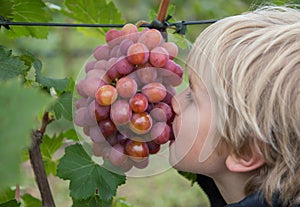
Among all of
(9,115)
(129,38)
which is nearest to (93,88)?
(129,38)

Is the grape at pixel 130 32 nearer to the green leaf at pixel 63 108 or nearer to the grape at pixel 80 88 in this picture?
the grape at pixel 80 88

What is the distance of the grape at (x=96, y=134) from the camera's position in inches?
30.0

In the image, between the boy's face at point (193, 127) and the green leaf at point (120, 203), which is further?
the green leaf at point (120, 203)

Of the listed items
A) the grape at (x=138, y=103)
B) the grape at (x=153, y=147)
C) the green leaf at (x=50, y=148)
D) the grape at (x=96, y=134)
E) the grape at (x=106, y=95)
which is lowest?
the green leaf at (x=50, y=148)

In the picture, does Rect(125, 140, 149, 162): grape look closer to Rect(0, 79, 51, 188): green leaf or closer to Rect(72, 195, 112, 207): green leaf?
Rect(72, 195, 112, 207): green leaf

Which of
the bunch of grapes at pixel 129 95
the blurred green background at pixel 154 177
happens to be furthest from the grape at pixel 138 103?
the blurred green background at pixel 154 177

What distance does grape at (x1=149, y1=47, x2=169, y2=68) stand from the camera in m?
0.74

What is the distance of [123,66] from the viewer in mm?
728

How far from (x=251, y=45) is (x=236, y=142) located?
0.47ft

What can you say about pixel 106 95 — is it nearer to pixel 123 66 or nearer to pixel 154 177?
pixel 123 66

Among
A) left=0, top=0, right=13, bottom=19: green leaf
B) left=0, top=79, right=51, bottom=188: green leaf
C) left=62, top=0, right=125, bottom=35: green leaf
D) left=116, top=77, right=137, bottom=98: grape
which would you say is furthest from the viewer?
left=62, top=0, right=125, bottom=35: green leaf

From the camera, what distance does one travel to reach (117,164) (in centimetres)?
79

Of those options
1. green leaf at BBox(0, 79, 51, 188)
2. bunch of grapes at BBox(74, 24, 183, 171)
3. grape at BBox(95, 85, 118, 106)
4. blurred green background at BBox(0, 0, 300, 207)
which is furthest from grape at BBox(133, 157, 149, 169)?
blurred green background at BBox(0, 0, 300, 207)

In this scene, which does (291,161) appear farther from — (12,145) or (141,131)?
(12,145)
